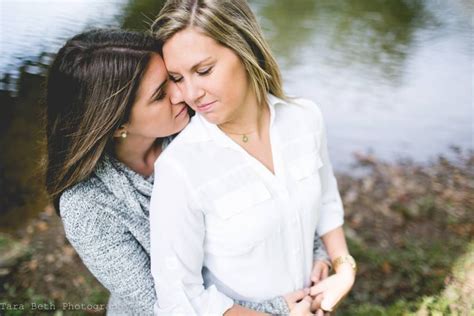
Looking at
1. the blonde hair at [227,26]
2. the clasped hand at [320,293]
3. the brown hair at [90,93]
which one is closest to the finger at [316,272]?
the clasped hand at [320,293]

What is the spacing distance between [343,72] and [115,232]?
5219 mm

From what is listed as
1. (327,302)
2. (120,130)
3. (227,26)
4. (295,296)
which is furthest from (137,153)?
(327,302)

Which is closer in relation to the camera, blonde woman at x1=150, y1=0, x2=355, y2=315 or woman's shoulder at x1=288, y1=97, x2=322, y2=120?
blonde woman at x1=150, y1=0, x2=355, y2=315

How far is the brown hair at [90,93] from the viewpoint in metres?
1.76

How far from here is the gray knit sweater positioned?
177cm

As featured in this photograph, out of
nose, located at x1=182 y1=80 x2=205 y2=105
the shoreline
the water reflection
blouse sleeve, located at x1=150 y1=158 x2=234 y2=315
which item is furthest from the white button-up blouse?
the water reflection

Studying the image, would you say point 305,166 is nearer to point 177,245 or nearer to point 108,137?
point 177,245

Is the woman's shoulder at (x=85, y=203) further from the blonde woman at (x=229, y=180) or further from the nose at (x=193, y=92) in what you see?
the nose at (x=193, y=92)

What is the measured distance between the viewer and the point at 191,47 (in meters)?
1.63

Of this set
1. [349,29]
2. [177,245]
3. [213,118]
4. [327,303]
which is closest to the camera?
[177,245]

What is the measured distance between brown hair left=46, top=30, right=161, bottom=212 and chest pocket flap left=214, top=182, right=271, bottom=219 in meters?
0.49

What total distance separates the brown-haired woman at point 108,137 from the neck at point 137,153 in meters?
0.07

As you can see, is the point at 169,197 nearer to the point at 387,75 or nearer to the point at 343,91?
the point at 343,91

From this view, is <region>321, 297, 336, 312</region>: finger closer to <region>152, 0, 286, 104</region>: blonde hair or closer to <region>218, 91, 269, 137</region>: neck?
<region>218, 91, 269, 137</region>: neck
